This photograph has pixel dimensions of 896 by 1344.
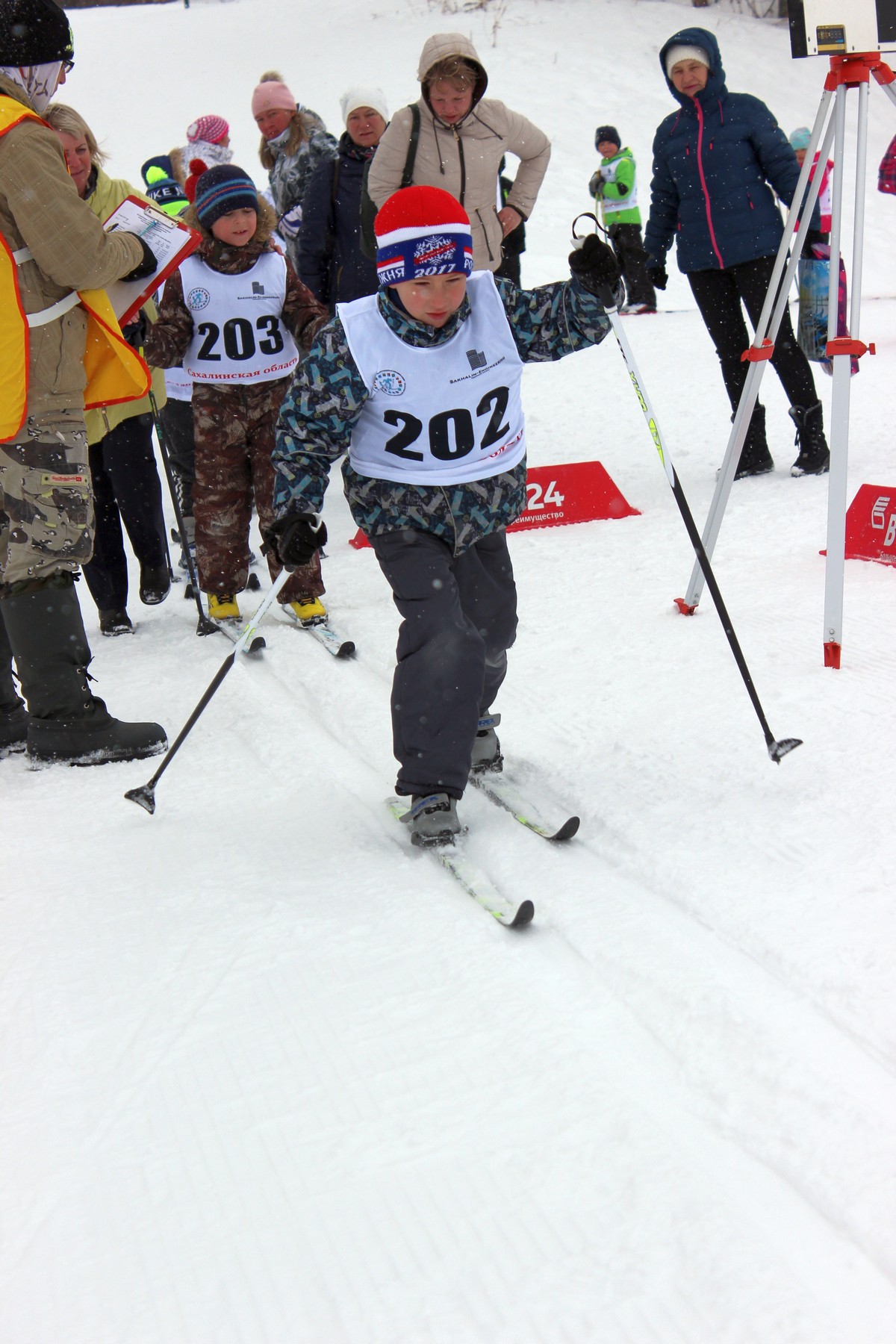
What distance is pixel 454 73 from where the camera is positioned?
4832 millimetres

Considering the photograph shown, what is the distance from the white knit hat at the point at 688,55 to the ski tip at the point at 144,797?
4266 millimetres

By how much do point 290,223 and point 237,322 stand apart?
260 centimetres

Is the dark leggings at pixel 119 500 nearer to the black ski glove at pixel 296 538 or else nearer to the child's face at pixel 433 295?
the black ski glove at pixel 296 538

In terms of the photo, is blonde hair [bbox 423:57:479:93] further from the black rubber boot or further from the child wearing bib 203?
the black rubber boot

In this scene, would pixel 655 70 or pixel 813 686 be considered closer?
pixel 813 686

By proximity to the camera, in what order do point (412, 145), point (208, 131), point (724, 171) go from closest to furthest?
point (412, 145)
point (724, 171)
point (208, 131)

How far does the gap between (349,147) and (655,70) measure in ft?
53.5

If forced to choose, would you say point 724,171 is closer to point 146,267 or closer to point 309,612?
point 309,612

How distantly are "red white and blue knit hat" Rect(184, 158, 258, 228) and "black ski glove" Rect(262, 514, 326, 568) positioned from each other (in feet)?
6.90

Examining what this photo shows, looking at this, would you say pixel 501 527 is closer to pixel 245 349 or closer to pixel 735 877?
pixel 735 877

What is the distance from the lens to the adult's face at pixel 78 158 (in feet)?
14.4

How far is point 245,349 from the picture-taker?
14.6ft

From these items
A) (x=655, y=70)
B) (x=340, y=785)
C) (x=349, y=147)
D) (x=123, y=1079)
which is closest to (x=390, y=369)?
(x=340, y=785)

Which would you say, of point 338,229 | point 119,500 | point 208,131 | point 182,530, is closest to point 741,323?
point 338,229
